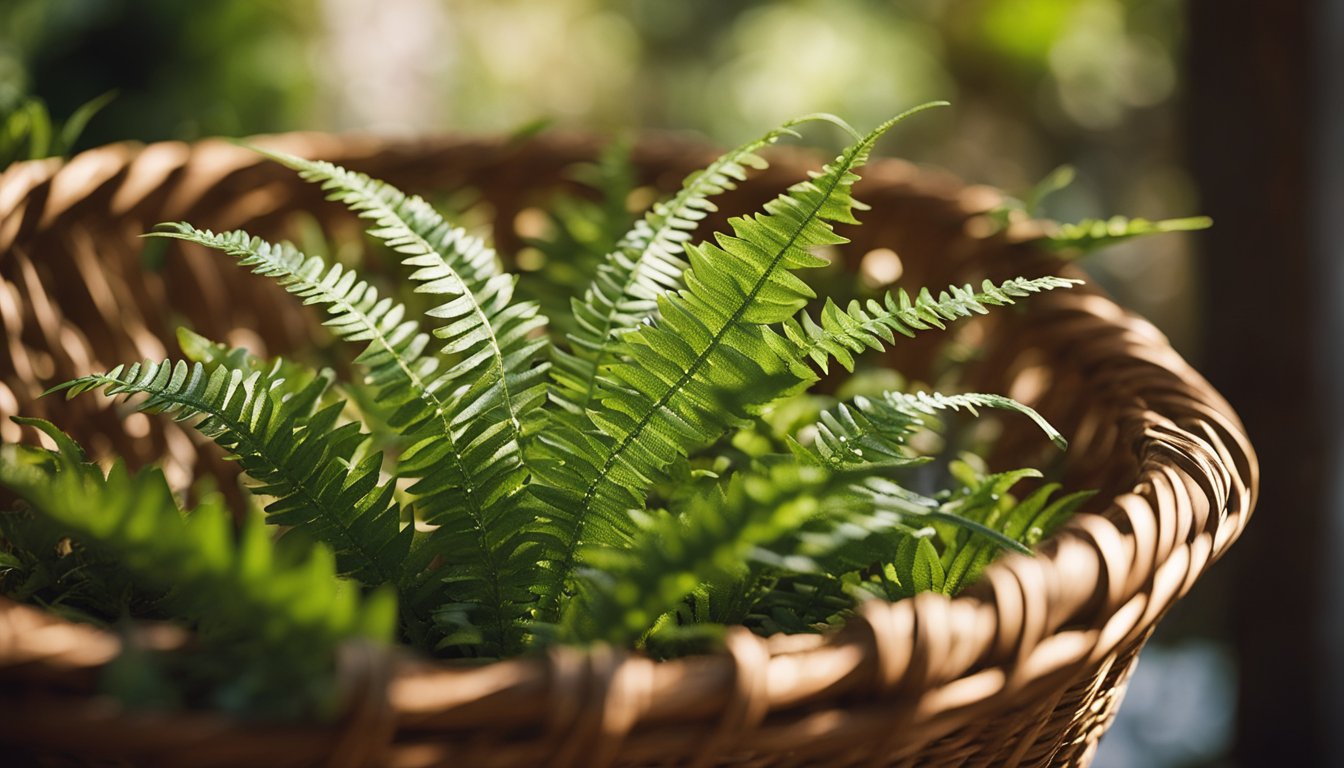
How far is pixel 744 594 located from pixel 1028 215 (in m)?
0.38

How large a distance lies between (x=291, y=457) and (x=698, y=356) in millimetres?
194

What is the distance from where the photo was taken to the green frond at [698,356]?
1.58 feet

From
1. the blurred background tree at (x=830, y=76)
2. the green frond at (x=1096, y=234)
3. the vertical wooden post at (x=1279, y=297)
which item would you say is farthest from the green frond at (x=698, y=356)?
the blurred background tree at (x=830, y=76)

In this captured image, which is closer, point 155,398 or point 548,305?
point 155,398

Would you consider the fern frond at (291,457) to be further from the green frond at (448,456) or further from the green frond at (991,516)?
the green frond at (991,516)

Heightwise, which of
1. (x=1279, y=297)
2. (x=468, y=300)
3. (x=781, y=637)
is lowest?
(x=1279, y=297)

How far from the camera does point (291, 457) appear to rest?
0.47 metres

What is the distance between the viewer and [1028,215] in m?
0.71

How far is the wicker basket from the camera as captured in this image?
323mm

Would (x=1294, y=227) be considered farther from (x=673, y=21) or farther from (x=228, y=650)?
(x=673, y=21)

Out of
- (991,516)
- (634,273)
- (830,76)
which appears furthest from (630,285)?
(830,76)

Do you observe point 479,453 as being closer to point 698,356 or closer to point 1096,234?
point 698,356

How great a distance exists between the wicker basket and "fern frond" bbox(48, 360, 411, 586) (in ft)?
0.41

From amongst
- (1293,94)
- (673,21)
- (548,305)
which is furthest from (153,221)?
(673,21)
